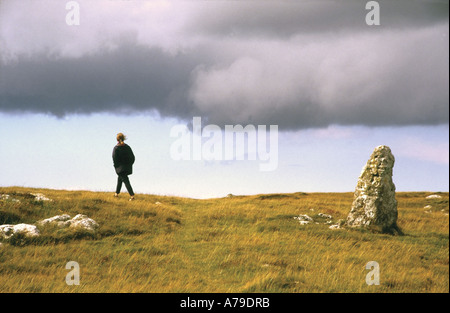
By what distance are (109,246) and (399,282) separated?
10662 millimetres

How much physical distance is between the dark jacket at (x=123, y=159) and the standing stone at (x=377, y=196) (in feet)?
45.1

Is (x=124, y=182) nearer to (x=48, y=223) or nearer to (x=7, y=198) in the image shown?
(x=7, y=198)

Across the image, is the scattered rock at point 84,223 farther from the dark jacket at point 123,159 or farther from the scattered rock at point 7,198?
the dark jacket at point 123,159

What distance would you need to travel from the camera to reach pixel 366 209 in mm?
20078

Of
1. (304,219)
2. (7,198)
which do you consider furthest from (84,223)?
(304,219)

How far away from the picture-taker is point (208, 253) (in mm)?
15078

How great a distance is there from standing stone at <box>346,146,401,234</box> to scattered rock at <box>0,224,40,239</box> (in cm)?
1492

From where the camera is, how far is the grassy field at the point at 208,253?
11648 mm

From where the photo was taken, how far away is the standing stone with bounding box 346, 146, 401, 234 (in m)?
19.9

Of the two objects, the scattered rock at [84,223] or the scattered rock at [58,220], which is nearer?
the scattered rock at [84,223]

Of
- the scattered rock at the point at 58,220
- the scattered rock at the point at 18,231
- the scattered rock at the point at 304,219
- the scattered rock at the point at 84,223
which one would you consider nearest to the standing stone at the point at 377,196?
the scattered rock at the point at 304,219
